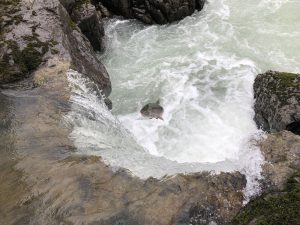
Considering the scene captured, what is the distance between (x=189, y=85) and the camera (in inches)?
634

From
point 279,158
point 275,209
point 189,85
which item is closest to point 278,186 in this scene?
point 275,209

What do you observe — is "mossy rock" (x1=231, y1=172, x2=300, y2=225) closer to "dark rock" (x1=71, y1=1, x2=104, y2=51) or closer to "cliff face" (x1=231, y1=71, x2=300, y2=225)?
"cliff face" (x1=231, y1=71, x2=300, y2=225)

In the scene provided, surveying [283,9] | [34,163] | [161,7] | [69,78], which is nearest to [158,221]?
[34,163]

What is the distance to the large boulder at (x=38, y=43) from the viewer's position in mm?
11531

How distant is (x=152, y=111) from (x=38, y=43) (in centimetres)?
494

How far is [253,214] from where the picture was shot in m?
6.32

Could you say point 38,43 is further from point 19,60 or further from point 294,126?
point 294,126

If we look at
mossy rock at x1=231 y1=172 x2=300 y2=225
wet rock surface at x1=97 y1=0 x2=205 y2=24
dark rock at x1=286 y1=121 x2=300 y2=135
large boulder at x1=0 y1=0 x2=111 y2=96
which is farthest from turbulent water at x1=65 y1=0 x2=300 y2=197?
dark rock at x1=286 y1=121 x2=300 y2=135

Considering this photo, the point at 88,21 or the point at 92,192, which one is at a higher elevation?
the point at 92,192

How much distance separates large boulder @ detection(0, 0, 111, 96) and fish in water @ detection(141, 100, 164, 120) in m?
1.61

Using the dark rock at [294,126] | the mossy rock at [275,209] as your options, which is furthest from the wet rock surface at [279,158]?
the dark rock at [294,126]

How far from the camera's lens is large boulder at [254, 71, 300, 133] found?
1205cm

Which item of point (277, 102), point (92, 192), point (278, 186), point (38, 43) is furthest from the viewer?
point (277, 102)

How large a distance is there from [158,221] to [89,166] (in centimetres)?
204
